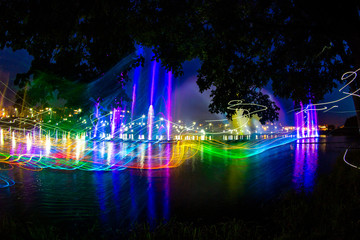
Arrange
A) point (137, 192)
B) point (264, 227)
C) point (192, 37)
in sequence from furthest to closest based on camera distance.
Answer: point (137, 192)
point (192, 37)
point (264, 227)

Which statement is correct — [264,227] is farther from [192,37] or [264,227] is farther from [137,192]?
[192,37]

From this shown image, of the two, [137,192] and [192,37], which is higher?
[192,37]

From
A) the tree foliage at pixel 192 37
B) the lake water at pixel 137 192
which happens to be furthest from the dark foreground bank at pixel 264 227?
the tree foliage at pixel 192 37

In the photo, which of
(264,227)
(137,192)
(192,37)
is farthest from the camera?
(137,192)

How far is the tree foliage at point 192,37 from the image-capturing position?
4.26 m

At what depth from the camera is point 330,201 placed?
555cm

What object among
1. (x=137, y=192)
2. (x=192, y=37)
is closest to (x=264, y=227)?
(x=137, y=192)

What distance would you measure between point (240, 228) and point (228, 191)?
3.56 meters

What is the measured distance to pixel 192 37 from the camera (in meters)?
7.16

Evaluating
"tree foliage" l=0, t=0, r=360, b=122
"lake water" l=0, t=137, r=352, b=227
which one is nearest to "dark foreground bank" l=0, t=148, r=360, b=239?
"lake water" l=0, t=137, r=352, b=227

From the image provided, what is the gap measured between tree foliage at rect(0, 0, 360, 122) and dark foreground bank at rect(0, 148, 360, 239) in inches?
92.8

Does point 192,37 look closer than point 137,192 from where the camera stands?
Yes

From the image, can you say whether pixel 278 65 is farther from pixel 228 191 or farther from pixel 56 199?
pixel 56 199

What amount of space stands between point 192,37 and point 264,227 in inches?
192
